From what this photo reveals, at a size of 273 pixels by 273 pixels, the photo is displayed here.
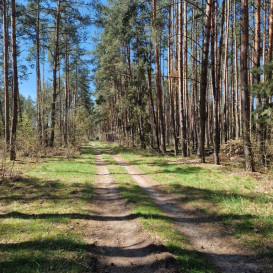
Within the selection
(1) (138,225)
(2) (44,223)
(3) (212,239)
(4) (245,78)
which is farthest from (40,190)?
(4) (245,78)

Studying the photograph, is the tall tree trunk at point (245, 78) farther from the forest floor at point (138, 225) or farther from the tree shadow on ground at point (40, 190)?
the tree shadow on ground at point (40, 190)

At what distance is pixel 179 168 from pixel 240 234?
7082mm

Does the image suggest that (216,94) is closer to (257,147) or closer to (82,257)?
(257,147)

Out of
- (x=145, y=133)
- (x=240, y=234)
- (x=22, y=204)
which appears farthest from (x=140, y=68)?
(x=240, y=234)

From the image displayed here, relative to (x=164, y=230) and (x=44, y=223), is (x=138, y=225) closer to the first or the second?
(x=164, y=230)

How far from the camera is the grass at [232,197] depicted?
182 inches

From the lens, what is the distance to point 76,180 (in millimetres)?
9766

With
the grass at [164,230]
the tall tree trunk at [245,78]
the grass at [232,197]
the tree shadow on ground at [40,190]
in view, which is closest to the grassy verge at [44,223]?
the tree shadow on ground at [40,190]

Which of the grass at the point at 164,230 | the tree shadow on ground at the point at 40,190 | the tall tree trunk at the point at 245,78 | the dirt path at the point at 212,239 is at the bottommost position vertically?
the dirt path at the point at 212,239

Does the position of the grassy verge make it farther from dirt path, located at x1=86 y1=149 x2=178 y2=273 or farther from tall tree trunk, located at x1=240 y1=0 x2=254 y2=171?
tall tree trunk, located at x1=240 y1=0 x2=254 y2=171

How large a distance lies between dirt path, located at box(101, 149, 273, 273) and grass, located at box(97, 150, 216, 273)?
0.71ft

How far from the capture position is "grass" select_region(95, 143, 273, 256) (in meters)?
4.63

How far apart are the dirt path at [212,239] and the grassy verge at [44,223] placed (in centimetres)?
235

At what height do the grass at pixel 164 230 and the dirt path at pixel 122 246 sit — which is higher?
the grass at pixel 164 230
